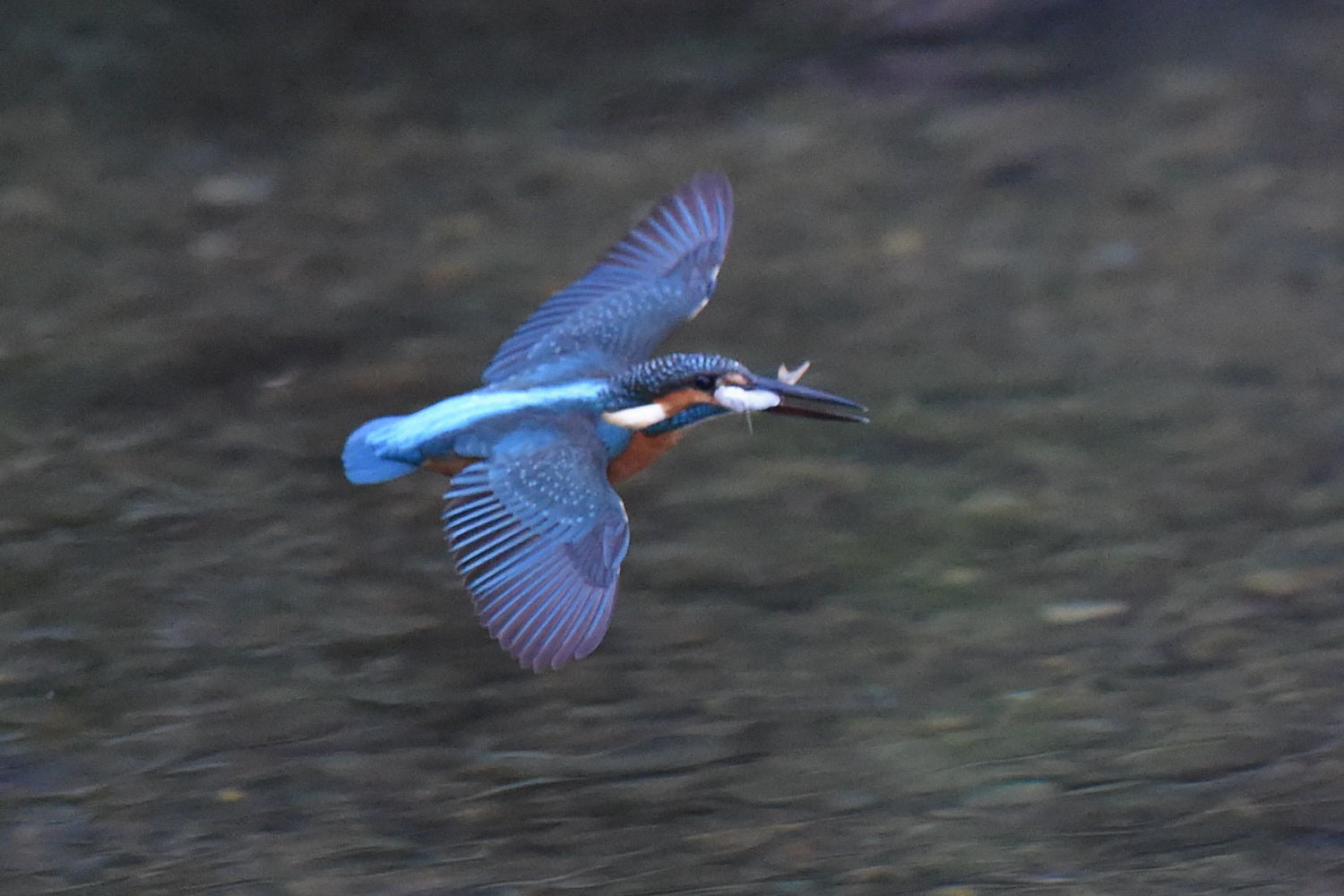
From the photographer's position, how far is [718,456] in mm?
4172

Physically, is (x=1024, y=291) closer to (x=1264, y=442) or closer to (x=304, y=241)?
(x=1264, y=442)

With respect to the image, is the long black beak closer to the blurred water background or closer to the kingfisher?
the kingfisher

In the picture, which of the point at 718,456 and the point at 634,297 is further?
the point at 718,456

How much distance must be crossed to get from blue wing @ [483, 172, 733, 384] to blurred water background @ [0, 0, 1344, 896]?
47cm

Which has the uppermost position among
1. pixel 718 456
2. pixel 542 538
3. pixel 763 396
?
pixel 718 456

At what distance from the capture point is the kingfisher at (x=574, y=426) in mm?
2998

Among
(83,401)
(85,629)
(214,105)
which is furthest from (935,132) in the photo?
(85,629)

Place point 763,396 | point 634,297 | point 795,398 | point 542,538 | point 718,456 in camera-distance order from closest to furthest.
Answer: point 542,538, point 763,396, point 795,398, point 634,297, point 718,456

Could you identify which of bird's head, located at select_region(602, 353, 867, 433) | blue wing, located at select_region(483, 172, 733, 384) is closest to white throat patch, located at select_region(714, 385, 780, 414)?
bird's head, located at select_region(602, 353, 867, 433)

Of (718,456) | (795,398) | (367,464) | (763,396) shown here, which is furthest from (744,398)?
(718,456)

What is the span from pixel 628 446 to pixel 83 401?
5.43 feet

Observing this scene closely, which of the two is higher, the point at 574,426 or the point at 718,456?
the point at 718,456

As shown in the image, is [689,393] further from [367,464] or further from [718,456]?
[718,456]

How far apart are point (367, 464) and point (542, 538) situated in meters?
0.45
